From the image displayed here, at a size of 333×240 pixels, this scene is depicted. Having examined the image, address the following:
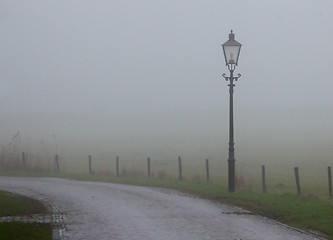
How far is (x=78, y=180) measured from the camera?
29734mm

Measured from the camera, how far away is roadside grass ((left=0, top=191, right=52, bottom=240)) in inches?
484

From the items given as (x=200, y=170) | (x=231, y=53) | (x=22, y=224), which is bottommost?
(x=200, y=170)

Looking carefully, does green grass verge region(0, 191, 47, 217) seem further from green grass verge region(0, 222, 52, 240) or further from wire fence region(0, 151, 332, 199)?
wire fence region(0, 151, 332, 199)

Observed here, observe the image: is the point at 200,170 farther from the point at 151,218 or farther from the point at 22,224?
the point at 22,224

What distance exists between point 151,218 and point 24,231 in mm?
3480

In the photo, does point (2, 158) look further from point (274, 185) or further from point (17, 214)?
point (17, 214)

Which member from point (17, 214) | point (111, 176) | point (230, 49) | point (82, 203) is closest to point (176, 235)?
point (17, 214)

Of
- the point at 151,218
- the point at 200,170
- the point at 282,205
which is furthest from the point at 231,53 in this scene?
the point at 200,170

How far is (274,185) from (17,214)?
14.7 metres

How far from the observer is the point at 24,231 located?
12773mm

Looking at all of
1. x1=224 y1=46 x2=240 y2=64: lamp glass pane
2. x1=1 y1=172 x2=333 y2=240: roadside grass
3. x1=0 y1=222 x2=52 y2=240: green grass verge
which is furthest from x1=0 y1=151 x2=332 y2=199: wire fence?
x1=0 y1=222 x2=52 y2=240: green grass verge

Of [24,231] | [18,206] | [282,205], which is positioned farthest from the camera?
→ [18,206]

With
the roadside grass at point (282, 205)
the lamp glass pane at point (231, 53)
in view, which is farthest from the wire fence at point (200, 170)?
the lamp glass pane at point (231, 53)

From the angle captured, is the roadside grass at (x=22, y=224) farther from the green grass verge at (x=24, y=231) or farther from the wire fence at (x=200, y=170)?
the wire fence at (x=200, y=170)
